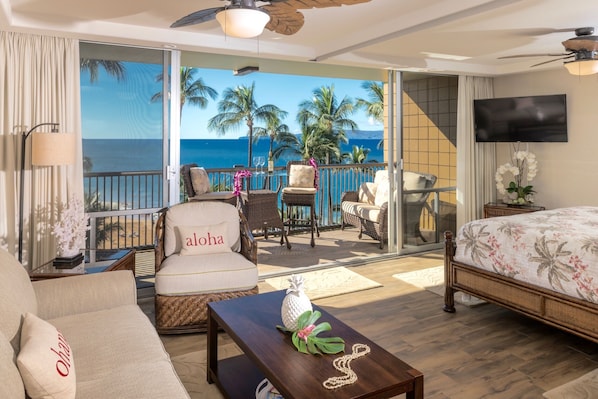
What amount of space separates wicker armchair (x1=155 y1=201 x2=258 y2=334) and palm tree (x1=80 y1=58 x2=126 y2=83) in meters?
1.41

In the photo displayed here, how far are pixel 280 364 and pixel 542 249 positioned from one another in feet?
7.15

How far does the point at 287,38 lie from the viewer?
13.7 feet

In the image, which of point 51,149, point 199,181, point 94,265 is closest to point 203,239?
point 94,265

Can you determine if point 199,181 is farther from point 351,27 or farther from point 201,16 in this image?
point 201,16

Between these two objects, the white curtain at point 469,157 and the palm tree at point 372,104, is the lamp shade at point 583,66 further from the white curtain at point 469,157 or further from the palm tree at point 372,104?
the palm tree at point 372,104

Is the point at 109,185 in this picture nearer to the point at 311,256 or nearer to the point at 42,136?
the point at 42,136

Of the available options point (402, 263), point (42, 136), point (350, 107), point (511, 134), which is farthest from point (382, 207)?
point (350, 107)

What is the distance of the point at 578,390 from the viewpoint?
247cm

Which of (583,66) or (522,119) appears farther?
(522,119)

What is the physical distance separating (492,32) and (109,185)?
12.2 ft

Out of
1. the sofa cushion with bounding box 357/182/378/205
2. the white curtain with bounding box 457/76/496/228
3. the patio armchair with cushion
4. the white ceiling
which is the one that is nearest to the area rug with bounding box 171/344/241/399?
the white ceiling

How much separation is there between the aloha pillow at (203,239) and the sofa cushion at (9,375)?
208 centimetres

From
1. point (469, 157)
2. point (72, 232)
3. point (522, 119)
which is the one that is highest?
point (522, 119)

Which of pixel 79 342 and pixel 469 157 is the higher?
pixel 469 157
